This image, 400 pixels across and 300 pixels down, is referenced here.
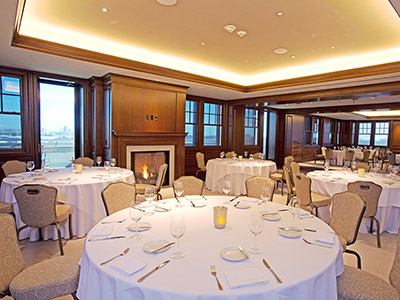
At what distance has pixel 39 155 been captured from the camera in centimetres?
593

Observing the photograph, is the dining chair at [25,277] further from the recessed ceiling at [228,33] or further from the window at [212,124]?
the window at [212,124]

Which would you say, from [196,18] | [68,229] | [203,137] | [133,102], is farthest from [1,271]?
[203,137]

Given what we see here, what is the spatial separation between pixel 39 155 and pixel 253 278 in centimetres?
612

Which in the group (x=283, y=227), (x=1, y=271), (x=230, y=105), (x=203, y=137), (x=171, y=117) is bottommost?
(x=1, y=271)

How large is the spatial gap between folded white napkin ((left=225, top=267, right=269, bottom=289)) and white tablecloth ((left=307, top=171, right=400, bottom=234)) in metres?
3.54

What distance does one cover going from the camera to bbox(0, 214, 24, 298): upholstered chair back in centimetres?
177

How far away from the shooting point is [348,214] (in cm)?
266

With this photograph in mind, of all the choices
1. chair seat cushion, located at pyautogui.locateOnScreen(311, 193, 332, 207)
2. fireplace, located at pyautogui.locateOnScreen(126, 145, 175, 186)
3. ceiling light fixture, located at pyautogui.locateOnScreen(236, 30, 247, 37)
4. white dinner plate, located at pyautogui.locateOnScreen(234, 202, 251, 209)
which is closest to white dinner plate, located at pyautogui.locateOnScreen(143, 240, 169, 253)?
white dinner plate, located at pyautogui.locateOnScreen(234, 202, 251, 209)

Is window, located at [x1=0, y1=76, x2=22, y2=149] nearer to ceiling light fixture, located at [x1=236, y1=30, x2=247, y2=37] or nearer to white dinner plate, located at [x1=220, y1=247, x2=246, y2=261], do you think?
ceiling light fixture, located at [x1=236, y1=30, x2=247, y2=37]

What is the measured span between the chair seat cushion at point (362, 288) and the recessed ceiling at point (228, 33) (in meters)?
2.96

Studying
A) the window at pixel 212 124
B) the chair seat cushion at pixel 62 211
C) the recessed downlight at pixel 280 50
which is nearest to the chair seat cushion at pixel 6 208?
the chair seat cushion at pixel 62 211

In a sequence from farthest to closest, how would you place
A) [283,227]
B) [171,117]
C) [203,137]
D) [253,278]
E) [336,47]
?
[203,137], [171,117], [336,47], [283,227], [253,278]

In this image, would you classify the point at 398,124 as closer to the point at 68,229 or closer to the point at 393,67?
the point at 393,67

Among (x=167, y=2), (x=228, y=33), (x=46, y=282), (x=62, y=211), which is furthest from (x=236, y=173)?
(x=46, y=282)
